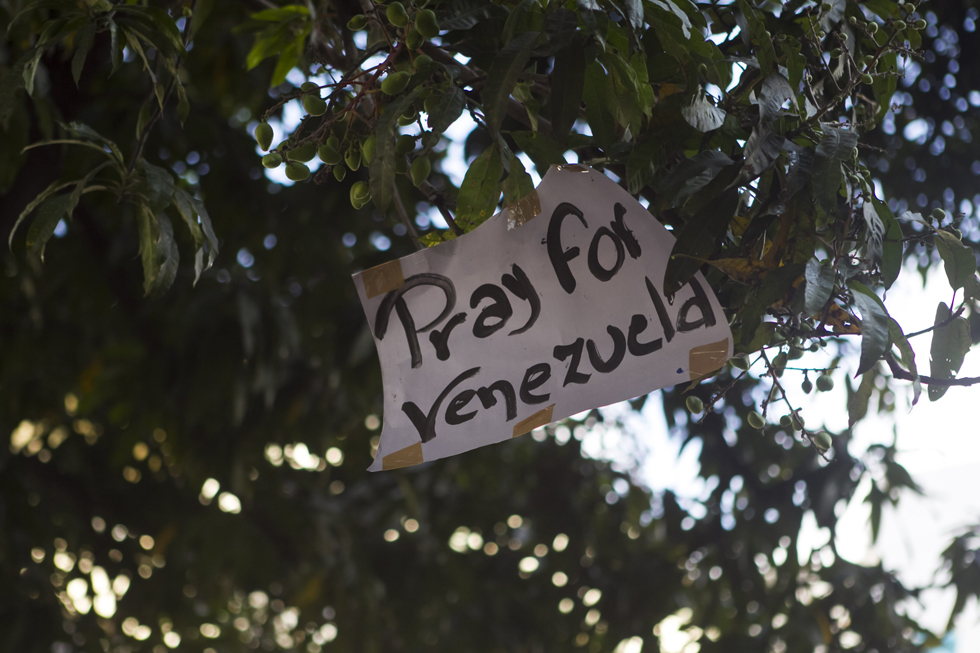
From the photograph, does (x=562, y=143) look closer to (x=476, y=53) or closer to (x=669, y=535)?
(x=476, y=53)

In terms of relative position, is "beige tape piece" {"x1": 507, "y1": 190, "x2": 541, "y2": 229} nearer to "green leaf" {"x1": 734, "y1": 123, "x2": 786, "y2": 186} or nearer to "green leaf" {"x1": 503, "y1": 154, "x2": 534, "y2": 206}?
"green leaf" {"x1": 503, "y1": 154, "x2": 534, "y2": 206}

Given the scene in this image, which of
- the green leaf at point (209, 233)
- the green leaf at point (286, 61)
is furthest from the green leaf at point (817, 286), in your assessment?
the green leaf at point (286, 61)

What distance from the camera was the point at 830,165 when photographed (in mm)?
483

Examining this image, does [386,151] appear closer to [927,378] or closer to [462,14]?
[462,14]

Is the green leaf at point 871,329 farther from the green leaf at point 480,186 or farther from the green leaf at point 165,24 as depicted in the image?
the green leaf at point 165,24

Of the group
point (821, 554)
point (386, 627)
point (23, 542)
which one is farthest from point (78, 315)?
point (821, 554)

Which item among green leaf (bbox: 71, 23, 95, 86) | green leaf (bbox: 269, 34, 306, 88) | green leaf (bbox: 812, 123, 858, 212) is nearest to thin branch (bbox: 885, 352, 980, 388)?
green leaf (bbox: 812, 123, 858, 212)

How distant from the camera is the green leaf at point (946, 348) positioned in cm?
53

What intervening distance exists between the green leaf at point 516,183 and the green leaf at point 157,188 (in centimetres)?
34

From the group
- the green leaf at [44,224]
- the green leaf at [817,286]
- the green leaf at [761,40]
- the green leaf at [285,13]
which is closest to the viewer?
the green leaf at [817,286]

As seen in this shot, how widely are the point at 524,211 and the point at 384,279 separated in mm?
135

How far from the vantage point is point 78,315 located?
1.76m

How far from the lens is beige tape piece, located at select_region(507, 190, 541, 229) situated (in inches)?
23.7

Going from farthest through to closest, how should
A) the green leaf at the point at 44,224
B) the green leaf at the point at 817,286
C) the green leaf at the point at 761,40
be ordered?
the green leaf at the point at 44,224 → the green leaf at the point at 761,40 → the green leaf at the point at 817,286
